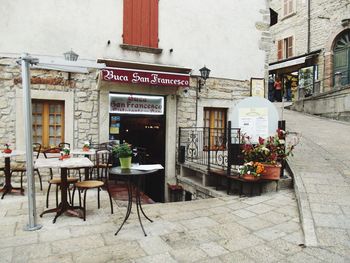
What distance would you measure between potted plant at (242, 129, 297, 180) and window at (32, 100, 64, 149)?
4.42 meters

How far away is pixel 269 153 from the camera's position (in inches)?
201

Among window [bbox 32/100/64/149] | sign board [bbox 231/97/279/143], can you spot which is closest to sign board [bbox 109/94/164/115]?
window [bbox 32/100/64/149]

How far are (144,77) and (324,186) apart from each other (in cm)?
420

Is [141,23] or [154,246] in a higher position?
[141,23]

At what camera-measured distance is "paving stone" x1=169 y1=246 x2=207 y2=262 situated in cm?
274

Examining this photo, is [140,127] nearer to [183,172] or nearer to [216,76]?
[183,172]

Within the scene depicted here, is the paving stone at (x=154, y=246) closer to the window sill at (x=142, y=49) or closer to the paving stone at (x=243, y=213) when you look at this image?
the paving stone at (x=243, y=213)

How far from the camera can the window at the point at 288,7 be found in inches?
718

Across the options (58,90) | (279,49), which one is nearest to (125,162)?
(58,90)

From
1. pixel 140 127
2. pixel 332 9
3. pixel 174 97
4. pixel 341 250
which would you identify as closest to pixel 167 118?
pixel 174 97

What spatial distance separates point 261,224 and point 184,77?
165 inches

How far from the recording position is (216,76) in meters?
8.38

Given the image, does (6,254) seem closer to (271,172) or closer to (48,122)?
(271,172)

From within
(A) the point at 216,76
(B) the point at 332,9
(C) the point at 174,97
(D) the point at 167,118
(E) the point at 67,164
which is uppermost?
(B) the point at 332,9
